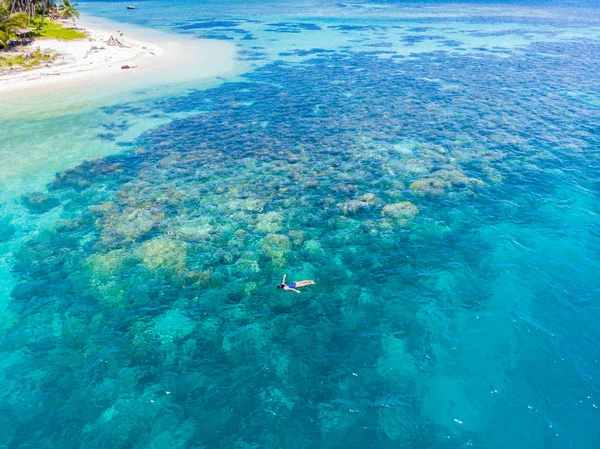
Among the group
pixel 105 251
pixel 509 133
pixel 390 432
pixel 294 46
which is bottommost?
pixel 390 432

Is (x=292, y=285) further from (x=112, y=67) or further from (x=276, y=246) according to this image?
(x=112, y=67)

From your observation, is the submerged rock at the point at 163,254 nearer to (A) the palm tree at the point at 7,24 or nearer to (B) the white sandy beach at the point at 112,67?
(B) the white sandy beach at the point at 112,67

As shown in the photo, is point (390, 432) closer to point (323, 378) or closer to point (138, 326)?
point (323, 378)

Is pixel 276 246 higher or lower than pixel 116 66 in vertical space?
lower

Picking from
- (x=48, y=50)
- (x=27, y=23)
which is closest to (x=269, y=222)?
(x=48, y=50)

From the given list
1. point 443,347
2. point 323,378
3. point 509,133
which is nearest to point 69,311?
point 323,378

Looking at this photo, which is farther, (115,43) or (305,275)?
(115,43)

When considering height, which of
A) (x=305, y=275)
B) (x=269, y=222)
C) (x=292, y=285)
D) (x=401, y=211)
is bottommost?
(x=305, y=275)
